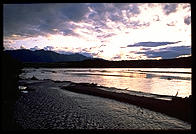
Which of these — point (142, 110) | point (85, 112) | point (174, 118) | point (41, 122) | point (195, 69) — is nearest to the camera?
point (195, 69)

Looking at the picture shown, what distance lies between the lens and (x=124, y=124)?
33.9ft

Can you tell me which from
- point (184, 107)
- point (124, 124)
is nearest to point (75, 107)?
point (124, 124)

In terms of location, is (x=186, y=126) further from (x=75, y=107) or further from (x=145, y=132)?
(x=145, y=132)

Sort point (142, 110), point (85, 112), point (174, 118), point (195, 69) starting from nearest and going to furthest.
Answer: point (195, 69), point (174, 118), point (85, 112), point (142, 110)

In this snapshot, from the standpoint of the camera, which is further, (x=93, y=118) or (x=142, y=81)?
(x=142, y=81)

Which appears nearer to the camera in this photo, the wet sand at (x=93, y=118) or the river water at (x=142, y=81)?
the wet sand at (x=93, y=118)

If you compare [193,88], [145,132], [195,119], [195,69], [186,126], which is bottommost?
[186,126]

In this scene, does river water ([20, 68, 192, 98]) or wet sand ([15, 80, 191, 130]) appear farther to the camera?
river water ([20, 68, 192, 98])

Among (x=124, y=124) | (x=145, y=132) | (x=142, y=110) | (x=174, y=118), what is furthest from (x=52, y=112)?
(x=145, y=132)

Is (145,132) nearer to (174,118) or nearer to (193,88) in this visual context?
(193,88)

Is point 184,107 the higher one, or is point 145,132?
point 145,132

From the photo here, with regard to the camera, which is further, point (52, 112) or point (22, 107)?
point (22, 107)

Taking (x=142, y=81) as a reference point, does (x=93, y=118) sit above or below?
below

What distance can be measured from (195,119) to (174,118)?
30.7 ft
